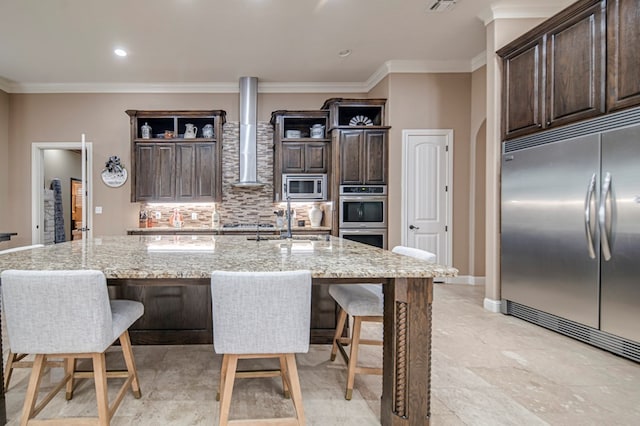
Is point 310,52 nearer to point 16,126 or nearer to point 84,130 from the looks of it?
point 84,130

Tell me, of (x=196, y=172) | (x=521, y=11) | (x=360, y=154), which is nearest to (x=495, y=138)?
(x=521, y=11)

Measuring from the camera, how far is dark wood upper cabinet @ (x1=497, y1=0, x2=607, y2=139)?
105 inches

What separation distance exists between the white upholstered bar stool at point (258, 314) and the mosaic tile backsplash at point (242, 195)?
163 inches

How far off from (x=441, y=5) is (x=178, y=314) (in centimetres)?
371

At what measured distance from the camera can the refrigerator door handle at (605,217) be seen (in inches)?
100

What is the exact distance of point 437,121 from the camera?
4.98 metres

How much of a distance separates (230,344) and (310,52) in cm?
405

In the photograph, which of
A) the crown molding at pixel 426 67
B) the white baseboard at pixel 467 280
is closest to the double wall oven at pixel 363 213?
the white baseboard at pixel 467 280

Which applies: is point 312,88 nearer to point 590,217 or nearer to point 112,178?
point 112,178

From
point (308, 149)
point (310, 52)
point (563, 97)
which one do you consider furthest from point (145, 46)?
point (563, 97)

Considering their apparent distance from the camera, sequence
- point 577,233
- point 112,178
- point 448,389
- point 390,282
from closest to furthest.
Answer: point 390,282, point 448,389, point 577,233, point 112,178

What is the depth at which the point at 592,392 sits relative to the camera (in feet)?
6.70

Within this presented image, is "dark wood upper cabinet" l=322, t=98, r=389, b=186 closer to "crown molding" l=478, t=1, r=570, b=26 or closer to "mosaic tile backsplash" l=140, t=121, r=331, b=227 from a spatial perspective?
"mosaic tile backsplash" l=140, t=121, r=331, b=227

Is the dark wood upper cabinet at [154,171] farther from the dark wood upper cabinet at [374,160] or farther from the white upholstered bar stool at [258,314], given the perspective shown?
the white upholstered bar stool at [258,314]
